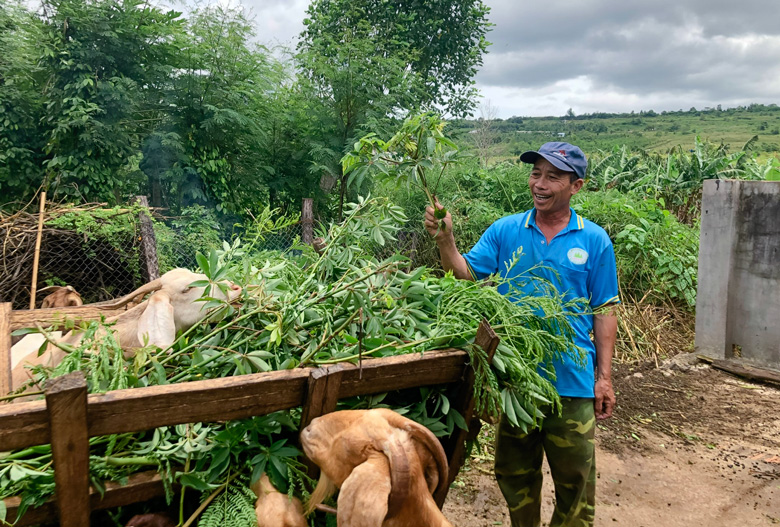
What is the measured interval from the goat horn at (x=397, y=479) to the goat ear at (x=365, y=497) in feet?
0.06

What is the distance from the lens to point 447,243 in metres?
2.53

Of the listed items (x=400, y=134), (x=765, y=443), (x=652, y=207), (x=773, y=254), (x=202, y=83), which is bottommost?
(x=765, y=443)

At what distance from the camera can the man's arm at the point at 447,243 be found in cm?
251

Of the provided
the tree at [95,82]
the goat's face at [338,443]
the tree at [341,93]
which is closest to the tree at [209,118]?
the tree at [95,82]

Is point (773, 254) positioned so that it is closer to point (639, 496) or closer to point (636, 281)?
point (636, 281)

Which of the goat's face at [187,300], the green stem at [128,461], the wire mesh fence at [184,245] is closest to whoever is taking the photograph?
the green stem at [128,461]

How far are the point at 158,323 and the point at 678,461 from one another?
4.42 m

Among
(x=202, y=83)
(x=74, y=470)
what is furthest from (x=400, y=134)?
(x=202, y=83)

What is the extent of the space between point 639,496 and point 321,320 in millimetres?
3385

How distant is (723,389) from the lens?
580 centimetres

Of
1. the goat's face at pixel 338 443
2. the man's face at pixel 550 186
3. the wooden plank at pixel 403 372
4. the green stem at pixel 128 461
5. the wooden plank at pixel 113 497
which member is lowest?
the wooden plank at pixel 113 497

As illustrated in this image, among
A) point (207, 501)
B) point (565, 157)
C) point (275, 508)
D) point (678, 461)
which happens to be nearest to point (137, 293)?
point (207, 501)

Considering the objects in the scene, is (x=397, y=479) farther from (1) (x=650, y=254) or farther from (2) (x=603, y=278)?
(1) (x=650, y=254)

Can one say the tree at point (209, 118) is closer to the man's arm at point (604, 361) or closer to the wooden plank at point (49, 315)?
the wooden plank at point (49, 315)
